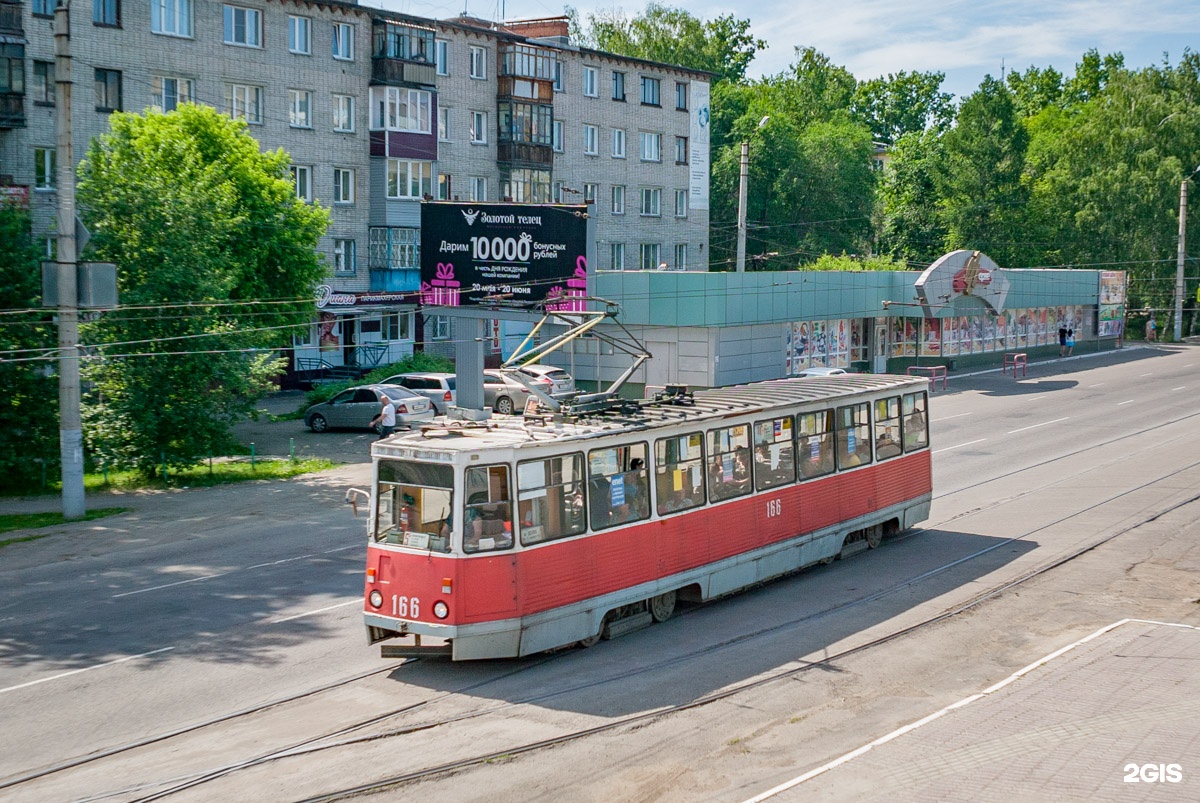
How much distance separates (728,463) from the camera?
52.2ft

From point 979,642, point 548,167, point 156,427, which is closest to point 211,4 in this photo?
point 548,167

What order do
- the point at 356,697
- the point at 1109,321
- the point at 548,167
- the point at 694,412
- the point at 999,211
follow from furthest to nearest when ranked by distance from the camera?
the point at 999,211 → the point at 1109,321 → the point at 548,167 → the point at 694,412 → the point at 356,697

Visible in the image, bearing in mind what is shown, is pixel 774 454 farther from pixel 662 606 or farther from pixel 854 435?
pixel 662 606

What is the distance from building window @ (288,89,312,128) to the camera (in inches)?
1844

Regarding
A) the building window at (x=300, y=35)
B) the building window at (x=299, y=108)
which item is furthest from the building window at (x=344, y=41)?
the building window at (x=299, y=108)

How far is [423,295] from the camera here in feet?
111

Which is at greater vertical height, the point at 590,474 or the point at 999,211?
the point at 999,211

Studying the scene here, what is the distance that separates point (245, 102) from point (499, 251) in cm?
1714

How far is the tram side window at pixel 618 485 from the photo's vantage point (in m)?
13.8

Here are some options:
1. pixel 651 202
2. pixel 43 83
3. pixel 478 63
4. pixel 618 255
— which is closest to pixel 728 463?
pixel 43 83

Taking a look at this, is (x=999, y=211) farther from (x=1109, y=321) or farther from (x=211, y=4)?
(x=211, y=4)

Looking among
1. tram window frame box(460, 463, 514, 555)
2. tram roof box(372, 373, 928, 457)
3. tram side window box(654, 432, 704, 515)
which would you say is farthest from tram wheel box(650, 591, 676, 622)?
tram window frame box(460, 463, 514, 555)

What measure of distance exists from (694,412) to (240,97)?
34.9 meters

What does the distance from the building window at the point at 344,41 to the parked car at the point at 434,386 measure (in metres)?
A: 17.5
